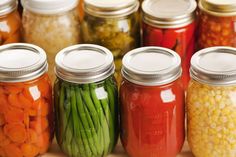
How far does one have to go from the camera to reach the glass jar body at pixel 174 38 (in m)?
1.58

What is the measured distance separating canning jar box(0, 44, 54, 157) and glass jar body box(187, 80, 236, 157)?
28 centimetres

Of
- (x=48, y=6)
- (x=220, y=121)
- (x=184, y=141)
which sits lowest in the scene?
(x=184, y=141)

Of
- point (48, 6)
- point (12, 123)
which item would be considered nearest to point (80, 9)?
point (48, 6)

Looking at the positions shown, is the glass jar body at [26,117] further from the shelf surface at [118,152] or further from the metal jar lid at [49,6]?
the metal jar lid at [49,6]

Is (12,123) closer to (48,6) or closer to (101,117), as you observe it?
(101,117)

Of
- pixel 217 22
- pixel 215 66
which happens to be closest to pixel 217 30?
pixel 217 22

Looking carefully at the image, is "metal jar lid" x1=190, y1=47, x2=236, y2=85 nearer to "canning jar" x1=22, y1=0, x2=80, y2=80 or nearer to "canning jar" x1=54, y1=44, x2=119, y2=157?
"canning jar" x1=54, y1=44, x2=119, y2=157

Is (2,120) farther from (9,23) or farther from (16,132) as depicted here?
(9,23)

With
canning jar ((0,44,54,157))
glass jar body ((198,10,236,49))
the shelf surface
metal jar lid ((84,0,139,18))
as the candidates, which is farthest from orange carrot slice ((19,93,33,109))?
glass jar body ((198,10,236,49))

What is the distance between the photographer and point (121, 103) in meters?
1.46

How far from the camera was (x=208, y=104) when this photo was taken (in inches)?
55.4

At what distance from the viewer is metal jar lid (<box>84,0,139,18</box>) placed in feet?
5.15

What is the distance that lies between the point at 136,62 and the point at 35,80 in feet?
0.63

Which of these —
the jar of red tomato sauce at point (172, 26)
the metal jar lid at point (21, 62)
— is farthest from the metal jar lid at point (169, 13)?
the metal jar lid at point (21, 62)
